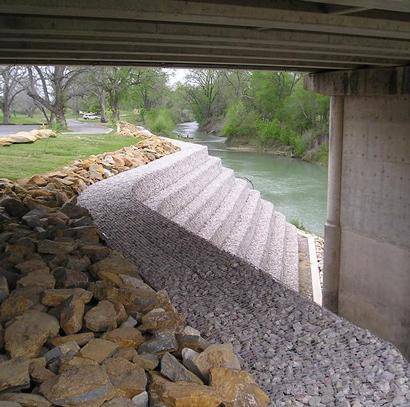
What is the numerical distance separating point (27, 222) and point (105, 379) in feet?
14.5

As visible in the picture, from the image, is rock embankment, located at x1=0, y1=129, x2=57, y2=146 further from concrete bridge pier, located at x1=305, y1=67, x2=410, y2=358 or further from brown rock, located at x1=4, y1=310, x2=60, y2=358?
brown rock, located at x1=4, y1=310, x2=60, y2=358

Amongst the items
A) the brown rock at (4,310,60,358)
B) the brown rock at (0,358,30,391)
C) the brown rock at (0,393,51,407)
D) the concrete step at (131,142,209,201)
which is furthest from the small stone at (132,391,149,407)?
the concrete step at (131,142,209,201)

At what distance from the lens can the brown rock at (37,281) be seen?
509 centimetres

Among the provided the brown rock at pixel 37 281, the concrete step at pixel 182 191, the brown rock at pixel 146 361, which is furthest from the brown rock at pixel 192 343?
the concrete step at pixel 182 191

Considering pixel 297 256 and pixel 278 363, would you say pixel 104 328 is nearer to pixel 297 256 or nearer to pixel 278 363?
pixel 278 363

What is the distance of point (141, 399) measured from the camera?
11.9 feet

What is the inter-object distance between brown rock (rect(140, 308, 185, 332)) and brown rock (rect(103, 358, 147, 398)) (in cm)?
71

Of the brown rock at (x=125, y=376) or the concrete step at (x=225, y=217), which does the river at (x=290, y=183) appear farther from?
the brown rock at (x=125, y=376)

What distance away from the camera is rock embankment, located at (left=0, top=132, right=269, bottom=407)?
3.59 m

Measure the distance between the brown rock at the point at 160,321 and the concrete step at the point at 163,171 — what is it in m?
6.73

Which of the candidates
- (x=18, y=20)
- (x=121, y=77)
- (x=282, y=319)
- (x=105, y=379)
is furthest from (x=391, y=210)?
(x=121, y=77)

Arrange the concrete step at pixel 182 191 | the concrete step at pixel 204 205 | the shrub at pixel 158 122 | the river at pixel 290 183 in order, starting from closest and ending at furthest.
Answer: the concrete step at pixel 182 191 < the concrete step at pixel 204 205 < the river at pixel 290 183 < the shrub at pixel 158 122

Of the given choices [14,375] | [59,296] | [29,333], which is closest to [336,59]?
[59,296]

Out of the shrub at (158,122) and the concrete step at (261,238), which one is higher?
the shrub at (158,122)
